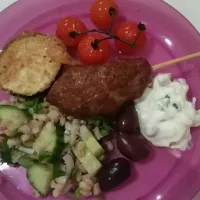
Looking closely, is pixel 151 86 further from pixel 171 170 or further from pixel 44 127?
pixel 44 127

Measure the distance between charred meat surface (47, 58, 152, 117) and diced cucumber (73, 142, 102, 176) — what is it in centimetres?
15

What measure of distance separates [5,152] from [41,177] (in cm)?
22

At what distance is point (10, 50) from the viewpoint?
209cm

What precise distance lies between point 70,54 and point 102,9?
0.28 metres

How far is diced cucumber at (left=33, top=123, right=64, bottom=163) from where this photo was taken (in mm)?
1910

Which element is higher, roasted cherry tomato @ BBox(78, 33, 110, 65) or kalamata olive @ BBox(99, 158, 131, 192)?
roasted cherry tomato @ BBox(78, 33, 110, 65)

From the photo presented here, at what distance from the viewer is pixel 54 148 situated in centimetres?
191

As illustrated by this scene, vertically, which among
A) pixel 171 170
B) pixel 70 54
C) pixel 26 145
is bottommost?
pixel 171 170

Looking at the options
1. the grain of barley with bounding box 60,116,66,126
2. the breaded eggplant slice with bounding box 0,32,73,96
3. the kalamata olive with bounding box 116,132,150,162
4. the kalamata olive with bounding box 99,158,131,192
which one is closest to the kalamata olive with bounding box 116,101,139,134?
the kalamata olive with bounding box 116,132,150,162

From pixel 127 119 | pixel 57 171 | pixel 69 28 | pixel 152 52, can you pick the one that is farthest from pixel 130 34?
pixel 57 171

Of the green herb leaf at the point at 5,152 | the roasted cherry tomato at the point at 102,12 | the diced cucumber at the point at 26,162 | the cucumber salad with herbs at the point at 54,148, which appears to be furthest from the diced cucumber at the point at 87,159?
the roasted cherry tomato at the point at 102,12

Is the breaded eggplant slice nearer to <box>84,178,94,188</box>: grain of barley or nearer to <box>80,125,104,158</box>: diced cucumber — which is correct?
<box>80,125,104,158</box>: diced cucumber

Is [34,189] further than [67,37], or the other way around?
[67,37]

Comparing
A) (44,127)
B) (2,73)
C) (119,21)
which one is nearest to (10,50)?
(2,73)
